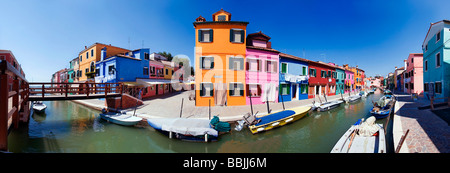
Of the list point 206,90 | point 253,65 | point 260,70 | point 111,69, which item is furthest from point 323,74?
point 111,69

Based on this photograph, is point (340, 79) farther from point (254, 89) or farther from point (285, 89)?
point (254, 89)

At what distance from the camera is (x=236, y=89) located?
15641 millimetres

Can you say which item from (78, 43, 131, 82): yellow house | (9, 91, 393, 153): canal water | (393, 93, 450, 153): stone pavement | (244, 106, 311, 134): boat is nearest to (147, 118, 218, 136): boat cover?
(9, 91, 393, 153): canal water

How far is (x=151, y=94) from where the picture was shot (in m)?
23.8

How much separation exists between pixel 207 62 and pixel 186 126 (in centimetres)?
856

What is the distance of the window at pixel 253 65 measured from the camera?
16.1 meters

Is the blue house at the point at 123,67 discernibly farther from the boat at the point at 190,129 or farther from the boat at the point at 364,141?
the boat at the point at 364,141

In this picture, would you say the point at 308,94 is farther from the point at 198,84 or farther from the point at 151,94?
the point at 151,94

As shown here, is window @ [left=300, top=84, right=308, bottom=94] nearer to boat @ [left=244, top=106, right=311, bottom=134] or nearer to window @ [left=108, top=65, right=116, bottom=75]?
boat @ [left=244, top=106, right=311, bottom=134]

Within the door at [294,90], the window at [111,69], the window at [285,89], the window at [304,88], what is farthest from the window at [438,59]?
the window at [111,69]

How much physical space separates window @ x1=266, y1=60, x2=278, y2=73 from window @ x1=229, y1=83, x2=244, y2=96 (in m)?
4.30

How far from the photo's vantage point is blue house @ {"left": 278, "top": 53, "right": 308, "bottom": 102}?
18.5m
